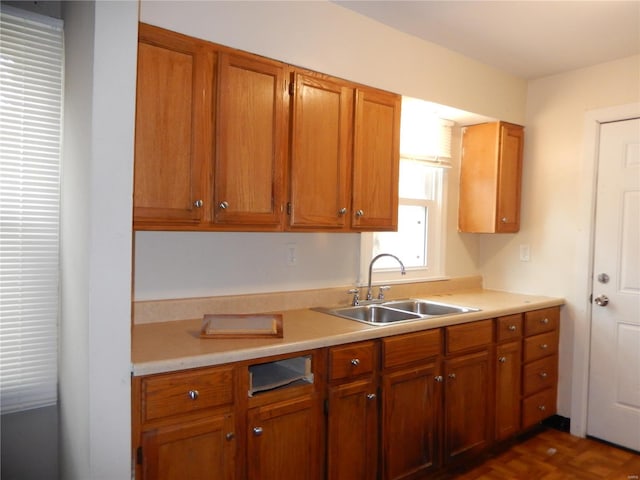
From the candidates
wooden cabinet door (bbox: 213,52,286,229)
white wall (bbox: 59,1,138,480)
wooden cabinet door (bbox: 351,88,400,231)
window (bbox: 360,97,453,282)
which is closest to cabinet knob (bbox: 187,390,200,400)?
white wall (bbox: 59,1,138,480)

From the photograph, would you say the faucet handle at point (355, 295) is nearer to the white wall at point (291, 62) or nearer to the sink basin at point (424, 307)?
the white wall at point (291, 62)

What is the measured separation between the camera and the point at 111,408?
148 cm

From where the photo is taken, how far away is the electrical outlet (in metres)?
2.59

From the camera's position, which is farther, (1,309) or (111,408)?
(1,309)

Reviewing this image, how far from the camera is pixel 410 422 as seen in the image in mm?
2311

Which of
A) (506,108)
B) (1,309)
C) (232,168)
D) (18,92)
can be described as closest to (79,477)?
(1,309)

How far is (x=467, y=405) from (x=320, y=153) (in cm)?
164

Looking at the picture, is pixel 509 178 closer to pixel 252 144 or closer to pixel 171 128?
pixel 252 144

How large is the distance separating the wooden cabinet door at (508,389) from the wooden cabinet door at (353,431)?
1.04 meters

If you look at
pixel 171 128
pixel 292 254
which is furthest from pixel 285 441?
pixel 171 128

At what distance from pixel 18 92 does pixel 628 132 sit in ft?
11.3

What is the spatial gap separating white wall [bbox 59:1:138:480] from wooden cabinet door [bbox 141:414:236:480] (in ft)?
0.29

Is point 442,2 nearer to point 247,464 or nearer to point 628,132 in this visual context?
point 628,132

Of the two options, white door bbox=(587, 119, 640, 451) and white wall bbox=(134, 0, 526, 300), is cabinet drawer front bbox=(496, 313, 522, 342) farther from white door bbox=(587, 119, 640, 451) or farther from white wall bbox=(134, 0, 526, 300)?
white wall bbox=(134, 0, 526, 300)
